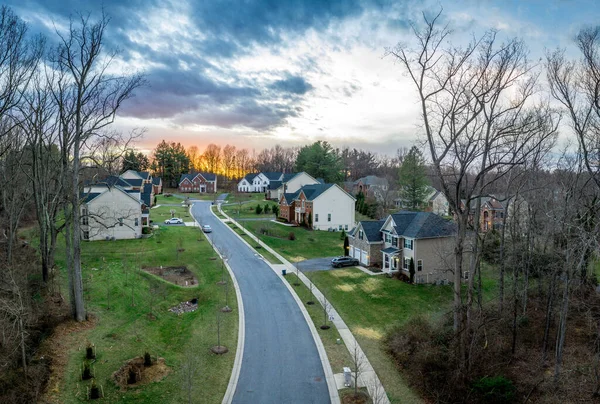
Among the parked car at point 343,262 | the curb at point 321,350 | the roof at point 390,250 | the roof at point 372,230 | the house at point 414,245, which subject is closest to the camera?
the curb at point 321,350

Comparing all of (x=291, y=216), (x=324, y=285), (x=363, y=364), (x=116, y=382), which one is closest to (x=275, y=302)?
(x=324, y=285)

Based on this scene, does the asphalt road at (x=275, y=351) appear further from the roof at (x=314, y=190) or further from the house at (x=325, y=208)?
the roof at (x=314, y=190)

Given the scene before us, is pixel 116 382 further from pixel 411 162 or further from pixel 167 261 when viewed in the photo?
pixel 411 162

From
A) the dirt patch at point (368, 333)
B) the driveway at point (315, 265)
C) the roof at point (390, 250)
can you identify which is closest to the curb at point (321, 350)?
the dirt patch at point (368, 333)

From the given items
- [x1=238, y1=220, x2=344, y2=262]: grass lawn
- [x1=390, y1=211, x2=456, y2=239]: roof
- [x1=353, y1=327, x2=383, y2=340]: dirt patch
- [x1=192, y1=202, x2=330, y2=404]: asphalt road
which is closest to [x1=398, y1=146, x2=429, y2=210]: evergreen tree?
[x1=238, y1=220, x2=344, y2=262]: grass lawn

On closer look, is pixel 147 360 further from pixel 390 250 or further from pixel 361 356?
pixel 390 250

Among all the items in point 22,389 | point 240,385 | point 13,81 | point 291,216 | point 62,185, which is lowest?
point 240,385

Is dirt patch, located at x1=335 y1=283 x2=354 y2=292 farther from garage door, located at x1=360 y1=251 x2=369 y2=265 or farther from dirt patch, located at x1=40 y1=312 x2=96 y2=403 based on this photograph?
dirt patch, located at x1=40 y1=312 x2=96 y2=403
